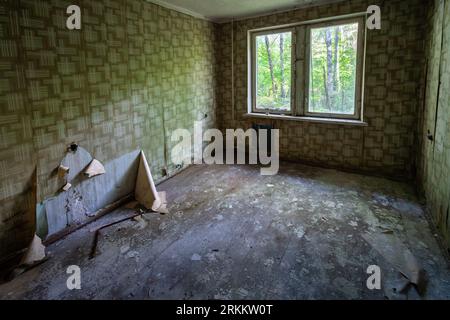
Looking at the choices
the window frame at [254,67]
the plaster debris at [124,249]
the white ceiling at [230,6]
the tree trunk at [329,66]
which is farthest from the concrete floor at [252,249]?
the white ceiling at [230,6]

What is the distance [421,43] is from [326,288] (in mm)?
3440

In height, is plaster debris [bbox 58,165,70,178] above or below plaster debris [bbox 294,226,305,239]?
above

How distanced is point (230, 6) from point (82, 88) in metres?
2.54

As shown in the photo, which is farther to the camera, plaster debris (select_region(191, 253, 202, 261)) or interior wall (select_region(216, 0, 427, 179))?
interior wall (select_region(216, 0, 427, 179))

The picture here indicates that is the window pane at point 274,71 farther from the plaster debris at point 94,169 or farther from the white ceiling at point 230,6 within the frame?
the plaster debris at point 94,169

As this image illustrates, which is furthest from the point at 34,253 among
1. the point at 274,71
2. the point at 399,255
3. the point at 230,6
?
the point at 274,71

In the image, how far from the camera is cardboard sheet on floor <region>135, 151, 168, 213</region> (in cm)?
345

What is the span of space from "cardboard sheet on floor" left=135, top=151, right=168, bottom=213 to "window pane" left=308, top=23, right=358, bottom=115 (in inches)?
113

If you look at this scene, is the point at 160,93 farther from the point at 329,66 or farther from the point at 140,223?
the point at 329,66

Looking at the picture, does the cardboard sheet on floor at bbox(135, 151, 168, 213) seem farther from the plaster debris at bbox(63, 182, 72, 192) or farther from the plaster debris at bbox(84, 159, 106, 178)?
the plaster debris at bbox(63, 182, 72, 192)

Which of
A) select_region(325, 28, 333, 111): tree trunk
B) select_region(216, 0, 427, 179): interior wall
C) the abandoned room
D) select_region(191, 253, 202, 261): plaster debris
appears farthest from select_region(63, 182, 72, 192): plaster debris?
select_region(325, 28, 333, 111): tree trunk

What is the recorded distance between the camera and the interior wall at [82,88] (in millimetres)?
2428

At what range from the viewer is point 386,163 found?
4207 mm
